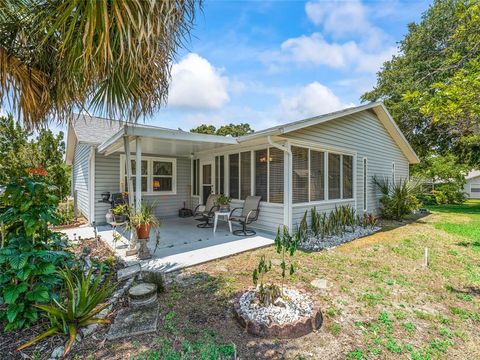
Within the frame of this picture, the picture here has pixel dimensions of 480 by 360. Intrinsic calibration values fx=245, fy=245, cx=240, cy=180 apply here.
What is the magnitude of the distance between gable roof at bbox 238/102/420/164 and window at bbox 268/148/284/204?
78 cm

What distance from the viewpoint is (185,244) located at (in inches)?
224

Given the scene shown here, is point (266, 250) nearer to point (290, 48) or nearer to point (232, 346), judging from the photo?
point (232, 346)

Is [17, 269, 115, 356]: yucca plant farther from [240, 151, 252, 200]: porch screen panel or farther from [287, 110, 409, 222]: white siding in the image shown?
[240, 151, 252, 200]: porch screen panel

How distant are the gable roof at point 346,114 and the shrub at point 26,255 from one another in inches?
180

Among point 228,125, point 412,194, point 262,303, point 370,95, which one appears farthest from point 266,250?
point 228,125

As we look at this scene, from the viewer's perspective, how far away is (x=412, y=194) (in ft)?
32.4

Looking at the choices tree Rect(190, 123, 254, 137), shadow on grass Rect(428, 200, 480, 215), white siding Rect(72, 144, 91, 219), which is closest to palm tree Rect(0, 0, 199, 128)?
white siding Rect(72, 144, 91, 219)

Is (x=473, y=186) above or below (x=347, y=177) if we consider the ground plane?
below

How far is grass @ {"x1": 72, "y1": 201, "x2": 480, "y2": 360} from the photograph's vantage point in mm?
2359

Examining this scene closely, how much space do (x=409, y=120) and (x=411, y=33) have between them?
637 cm

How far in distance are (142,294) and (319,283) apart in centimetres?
263

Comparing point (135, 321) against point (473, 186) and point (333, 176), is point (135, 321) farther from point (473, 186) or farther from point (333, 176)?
point (473, 186)

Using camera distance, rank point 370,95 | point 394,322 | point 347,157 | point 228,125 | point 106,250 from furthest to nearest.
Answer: point 228,125, point 370,95, point 347,157, point 106,250, point 394,322

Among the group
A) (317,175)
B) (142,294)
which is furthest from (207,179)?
(142,294)
